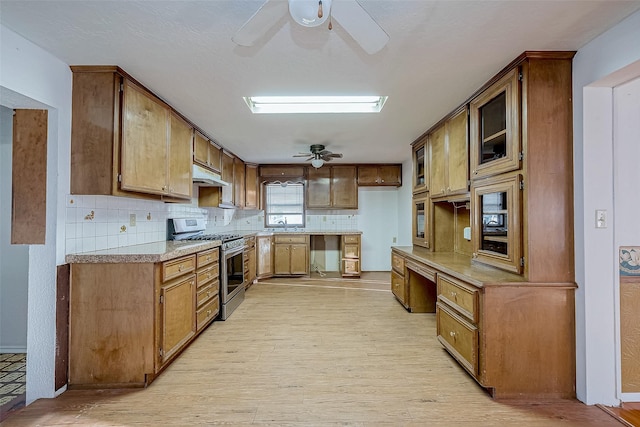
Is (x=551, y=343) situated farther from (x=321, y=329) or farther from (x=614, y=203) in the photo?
(x=321, y=329)

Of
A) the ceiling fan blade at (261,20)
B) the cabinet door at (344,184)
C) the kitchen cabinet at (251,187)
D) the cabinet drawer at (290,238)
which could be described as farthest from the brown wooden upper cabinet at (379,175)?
the ceiling fan blade at (261,20)

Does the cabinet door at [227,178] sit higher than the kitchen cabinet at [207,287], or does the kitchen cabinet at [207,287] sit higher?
the cabinet door at [227,178]

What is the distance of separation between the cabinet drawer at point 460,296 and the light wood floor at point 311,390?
0.49 meters

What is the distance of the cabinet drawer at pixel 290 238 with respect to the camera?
212 inches

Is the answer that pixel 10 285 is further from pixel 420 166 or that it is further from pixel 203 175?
pixel 420 166

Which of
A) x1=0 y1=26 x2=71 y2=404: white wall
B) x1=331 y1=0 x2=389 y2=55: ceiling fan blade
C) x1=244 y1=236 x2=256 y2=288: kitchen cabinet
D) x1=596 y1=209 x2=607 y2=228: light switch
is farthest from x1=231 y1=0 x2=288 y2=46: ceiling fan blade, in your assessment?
x1=244 y1=236 x2=256 y2=288: kitchen cabinet

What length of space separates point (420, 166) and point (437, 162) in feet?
2.02

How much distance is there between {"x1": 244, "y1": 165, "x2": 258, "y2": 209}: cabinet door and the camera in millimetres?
5355

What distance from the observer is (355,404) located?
1820 mm

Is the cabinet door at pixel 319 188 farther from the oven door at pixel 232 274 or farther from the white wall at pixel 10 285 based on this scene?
the white wall at pixel 10 285

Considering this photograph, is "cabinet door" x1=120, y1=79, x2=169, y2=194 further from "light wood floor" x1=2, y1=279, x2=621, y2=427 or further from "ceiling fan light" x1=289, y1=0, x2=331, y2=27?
"ceiling fan light" x1=289, y1=0, x2=331, y2=27

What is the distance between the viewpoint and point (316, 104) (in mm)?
2727

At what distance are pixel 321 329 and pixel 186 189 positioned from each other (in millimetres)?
2042

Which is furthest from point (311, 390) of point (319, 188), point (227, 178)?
point (319, 188)
